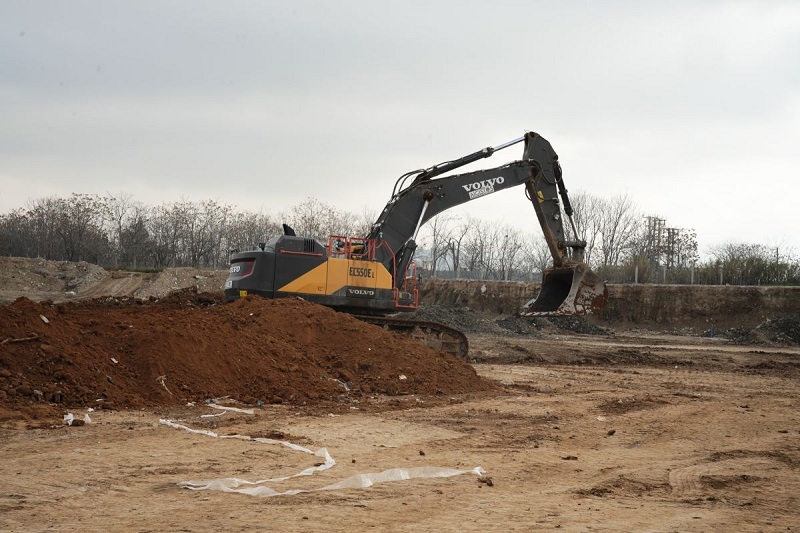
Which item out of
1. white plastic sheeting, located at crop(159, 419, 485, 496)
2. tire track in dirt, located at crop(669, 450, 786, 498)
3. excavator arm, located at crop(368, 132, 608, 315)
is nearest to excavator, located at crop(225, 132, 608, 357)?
excavator arm, located at crop(368, 132, 608, 315)

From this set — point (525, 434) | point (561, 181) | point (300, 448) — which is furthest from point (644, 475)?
point (561, 181)

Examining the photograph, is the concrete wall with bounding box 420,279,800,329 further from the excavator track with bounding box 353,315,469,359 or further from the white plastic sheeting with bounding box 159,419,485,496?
the white plastic sheeting with bounding box 159,419,485,496

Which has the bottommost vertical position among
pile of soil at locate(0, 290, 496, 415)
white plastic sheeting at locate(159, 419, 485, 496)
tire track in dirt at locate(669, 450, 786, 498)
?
tire track in dirt at locate(669, 450, 786, 498)

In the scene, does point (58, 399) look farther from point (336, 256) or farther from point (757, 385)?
point (757, 385)

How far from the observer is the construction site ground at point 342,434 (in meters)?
6.00

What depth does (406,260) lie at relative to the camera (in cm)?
1783

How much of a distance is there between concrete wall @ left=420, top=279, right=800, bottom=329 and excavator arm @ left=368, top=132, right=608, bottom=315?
68.7 ft

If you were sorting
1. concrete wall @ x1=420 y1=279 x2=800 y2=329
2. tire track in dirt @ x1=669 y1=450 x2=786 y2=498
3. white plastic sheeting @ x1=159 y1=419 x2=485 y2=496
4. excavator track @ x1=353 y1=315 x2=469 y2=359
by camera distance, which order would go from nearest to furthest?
white plastic sheeting @ x1=159 y1=419 x2=485 y2=496
tire track in dirt @ x1=669 y1=450 x2=786 y2=498
excavator track @ x1=353 y1=315 x2=469 y2=359
concrete wall @ x1=420 y1=279 x2=800 y2=329

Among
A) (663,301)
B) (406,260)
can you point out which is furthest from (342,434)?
(663,301)

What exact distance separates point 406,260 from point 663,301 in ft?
83.4

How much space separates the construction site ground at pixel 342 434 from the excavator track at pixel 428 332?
847 mm

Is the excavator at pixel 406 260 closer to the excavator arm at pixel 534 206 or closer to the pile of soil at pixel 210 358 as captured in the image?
the excavator arm at pixel 534 206

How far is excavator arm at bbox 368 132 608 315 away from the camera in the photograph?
58.4 feet

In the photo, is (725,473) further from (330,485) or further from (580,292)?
(580,292)
